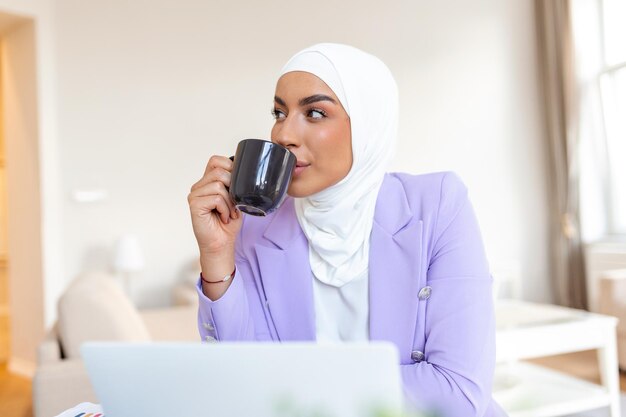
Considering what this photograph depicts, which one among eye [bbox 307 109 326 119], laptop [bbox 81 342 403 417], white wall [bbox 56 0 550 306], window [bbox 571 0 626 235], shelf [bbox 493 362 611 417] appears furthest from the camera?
window [bbox 571 0 626 235]

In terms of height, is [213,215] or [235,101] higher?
[235,101]

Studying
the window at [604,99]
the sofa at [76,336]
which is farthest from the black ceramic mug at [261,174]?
the window at [604,99]

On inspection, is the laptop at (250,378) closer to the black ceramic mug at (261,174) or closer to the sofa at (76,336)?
the black ceramic mug at (261,174)

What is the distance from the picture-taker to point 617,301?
3.57 m

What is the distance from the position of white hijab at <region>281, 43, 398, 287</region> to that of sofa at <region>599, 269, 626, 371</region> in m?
3.05

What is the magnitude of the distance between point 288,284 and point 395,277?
17 cm

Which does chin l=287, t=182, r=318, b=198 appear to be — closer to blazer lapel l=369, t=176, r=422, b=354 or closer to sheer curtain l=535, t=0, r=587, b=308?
blazer lapel l=369, t=176, r=422, b=354

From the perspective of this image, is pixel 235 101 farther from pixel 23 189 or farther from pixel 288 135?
pixel 288 135

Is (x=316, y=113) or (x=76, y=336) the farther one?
(x=76, y=336)

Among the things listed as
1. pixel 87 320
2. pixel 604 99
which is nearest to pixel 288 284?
pixel 87 320

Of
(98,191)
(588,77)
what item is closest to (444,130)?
(588,77)

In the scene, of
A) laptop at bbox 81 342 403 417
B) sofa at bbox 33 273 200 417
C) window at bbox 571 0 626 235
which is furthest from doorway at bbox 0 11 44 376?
window at bbox 571 0 626 235

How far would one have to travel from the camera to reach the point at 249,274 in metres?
1.02

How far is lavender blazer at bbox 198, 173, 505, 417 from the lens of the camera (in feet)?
2.81
